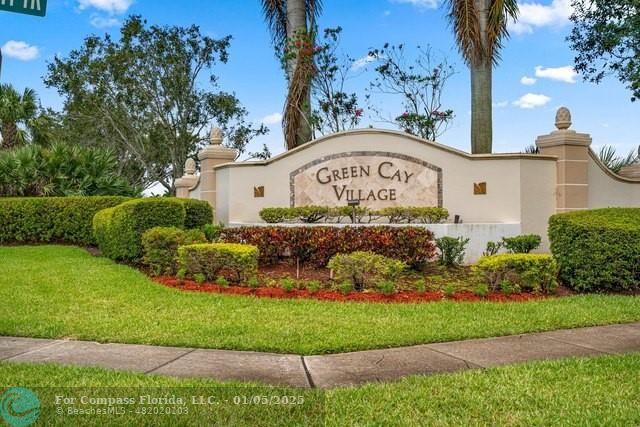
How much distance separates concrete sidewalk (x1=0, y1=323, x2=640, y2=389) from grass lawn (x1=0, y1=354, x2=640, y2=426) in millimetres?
243

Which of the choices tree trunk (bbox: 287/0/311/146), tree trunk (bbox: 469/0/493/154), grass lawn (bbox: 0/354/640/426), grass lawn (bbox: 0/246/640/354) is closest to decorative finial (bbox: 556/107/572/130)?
tree trunk (bbox: 469/0/493/154)

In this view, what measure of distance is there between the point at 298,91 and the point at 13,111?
41.3 feet

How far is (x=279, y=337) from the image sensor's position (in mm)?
5543

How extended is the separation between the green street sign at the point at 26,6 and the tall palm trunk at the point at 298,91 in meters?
13.4

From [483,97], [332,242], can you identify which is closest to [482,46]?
[483,97]

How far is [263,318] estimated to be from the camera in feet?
21.2

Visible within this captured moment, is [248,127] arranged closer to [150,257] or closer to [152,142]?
[152,142]

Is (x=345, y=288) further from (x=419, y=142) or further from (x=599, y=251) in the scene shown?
(x=419, y=142)

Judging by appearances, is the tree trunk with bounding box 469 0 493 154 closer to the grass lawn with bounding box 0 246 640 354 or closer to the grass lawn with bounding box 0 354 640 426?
the grass lawn with bounding box 0 246 640 354

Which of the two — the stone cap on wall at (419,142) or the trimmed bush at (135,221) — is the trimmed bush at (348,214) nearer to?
the stone cap on wall at (419,142)

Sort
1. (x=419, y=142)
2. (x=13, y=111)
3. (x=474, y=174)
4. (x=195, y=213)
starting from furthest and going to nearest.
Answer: (x=13, y=111)
(x=195, y=213)
(x=419, y=142)
(x=474, y=174)

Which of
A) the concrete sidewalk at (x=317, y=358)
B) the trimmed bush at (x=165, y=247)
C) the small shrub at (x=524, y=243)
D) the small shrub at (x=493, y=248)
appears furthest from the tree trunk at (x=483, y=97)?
the concrete sidewalk at (x=317, y=358)

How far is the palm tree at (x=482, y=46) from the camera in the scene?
14.3 meters

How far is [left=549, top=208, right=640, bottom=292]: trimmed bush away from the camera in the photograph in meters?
8.30
